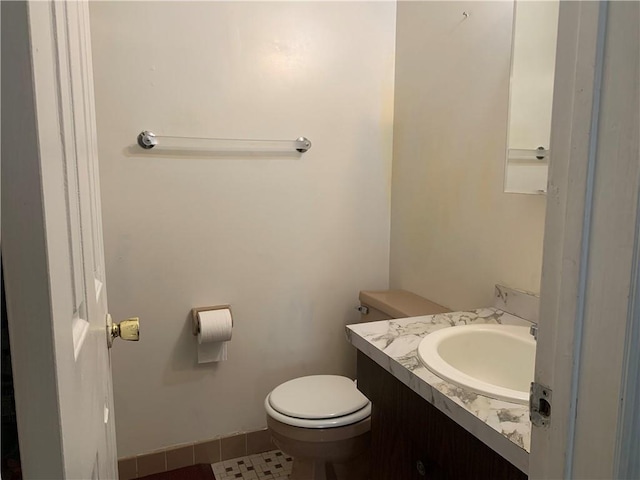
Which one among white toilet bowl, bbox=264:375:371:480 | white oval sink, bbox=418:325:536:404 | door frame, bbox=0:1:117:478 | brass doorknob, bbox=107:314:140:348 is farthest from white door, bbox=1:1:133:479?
white toilet bowl, bbox=264:375:371:480

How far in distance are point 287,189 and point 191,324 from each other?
68cm

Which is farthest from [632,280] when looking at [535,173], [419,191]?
[419,191]

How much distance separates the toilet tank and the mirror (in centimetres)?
57

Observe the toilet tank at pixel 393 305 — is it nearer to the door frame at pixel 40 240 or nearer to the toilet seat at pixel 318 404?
the toilet seat at pixel 318 404

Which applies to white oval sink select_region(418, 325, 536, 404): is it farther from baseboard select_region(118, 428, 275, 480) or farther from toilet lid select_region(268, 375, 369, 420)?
baseboard select_region(118, 428, 275, 480)

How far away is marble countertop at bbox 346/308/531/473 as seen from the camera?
0.86 meters

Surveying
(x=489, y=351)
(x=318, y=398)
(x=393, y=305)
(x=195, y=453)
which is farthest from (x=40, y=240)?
(x=195, y=453)

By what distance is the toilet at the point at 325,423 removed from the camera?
1.60 meters

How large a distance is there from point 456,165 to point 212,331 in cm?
112

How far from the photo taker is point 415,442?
1168 millimetres

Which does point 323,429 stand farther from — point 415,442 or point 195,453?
point 195,453

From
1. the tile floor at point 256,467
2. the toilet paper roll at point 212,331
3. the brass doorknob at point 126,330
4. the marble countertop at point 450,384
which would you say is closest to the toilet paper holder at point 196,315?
the toilet paper roll at point 212,331

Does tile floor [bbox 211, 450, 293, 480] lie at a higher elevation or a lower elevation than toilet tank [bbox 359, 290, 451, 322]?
lower

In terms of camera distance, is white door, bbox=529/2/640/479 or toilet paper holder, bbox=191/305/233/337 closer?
white door, bbox=529/2/640/479
